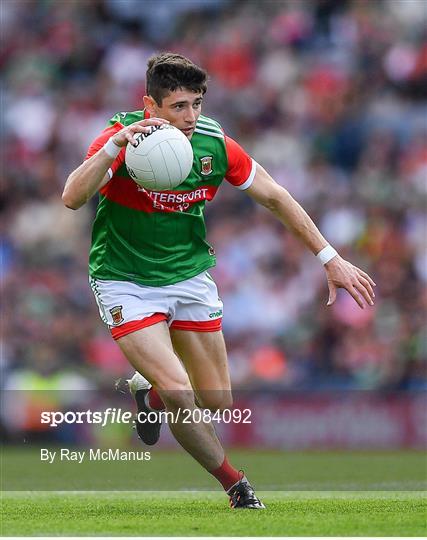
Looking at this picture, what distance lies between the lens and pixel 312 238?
7.75 metres

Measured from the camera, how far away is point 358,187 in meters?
17.3

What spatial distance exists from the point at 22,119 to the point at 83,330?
4.49 meters

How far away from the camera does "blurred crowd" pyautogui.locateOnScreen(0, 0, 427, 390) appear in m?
15.8

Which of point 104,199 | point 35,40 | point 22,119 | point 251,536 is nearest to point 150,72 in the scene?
point 104,199

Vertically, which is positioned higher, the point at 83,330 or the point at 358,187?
the point at 358,187

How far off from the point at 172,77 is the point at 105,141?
1.80 ft

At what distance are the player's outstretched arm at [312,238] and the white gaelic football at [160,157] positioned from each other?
648mm

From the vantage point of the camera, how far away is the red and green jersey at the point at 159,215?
7727 mm

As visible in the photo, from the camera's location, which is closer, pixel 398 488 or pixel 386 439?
pixel 398 488

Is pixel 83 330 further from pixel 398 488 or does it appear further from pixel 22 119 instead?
pixel 398 488

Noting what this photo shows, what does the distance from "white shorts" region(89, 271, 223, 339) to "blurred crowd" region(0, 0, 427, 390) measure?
7.38m

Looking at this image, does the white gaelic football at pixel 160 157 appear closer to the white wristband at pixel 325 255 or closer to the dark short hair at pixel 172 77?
the dark short hair at pixel 172 77

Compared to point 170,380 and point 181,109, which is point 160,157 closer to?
point 181,109

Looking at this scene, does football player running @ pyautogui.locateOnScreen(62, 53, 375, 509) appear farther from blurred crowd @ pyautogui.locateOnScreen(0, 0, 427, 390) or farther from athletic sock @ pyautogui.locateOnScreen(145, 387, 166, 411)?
blurred crowd @ pyautogui.locateOnScreen(0, 0, 427, 390)
